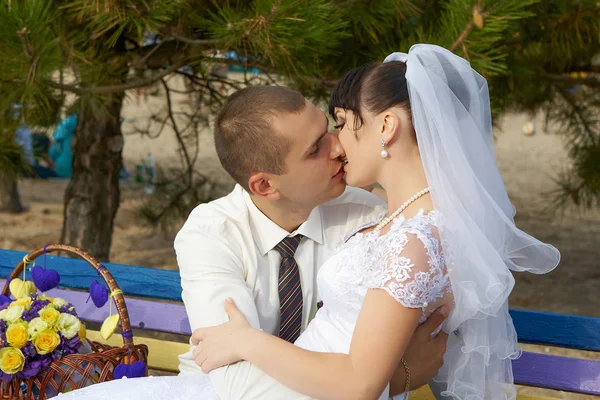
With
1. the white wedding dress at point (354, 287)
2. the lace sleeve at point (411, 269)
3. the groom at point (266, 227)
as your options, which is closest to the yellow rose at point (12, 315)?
the white wedding dress at point (354, 287)

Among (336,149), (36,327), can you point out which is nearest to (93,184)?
(36,327)

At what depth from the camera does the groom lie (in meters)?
2.17

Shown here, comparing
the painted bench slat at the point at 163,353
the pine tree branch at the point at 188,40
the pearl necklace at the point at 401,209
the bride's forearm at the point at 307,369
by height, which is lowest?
the painted bench slat at the point at 163,353

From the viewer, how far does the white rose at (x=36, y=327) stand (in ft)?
8.34

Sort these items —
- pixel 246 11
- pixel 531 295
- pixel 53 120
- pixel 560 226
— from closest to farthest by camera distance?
1. pixel 246 11
2. pixel 53 120
3. pixel 531 295
4. pixel 560 226

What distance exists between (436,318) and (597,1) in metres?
2.13

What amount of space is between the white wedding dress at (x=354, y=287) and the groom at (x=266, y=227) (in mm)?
166

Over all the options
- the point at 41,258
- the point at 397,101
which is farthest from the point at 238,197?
the point at 41,258

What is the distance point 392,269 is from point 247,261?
617 millimetres

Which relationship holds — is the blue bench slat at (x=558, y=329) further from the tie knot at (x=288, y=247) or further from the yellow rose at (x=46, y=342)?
the yellow rose at (x=46, y=342)

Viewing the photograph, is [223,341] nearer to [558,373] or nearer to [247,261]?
[247,261]

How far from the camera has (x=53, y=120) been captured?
161 inches

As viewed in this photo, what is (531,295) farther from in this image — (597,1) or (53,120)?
(53,120)

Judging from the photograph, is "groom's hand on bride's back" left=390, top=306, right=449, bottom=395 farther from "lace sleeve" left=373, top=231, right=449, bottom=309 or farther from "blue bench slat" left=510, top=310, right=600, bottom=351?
"blue bench slat" left=510, top=310, right=600, bottom=351
